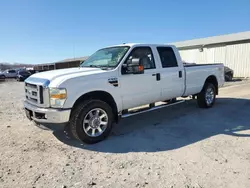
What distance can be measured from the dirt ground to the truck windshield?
163cm

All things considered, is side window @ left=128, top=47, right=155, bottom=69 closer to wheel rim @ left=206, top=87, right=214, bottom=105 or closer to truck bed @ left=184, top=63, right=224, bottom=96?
truck bed @ left=184, top=63, right=224, bottom=96

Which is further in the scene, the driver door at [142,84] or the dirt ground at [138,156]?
the driver door at [142,84]

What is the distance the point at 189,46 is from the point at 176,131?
70.8 ft

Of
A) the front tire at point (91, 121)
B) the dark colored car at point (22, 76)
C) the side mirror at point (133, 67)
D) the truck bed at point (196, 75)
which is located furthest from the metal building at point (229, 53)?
the dark colored car at point (22, 76)

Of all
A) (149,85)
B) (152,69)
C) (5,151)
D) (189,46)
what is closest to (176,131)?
A: (149,85)

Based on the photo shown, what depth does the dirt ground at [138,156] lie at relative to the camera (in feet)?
10.3

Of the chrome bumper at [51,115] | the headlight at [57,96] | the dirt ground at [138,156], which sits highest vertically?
the headlight at [57,96]

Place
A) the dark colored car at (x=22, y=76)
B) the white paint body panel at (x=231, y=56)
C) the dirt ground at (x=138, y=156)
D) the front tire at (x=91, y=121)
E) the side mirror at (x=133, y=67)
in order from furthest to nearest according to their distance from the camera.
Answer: the dark colored car at (x=22, y=76) < the white paint body panel at (x=231, y=56) < the side mirror at (x=133, y=67) < the front tire at (x=91, y=121) < the dirt ground at (x=138, y=156)

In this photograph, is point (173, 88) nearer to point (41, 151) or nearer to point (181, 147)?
point (181, 147)

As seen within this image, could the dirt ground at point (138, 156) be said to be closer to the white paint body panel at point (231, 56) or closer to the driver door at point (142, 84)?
the driver door at point (142, 84)

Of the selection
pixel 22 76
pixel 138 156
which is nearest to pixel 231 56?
pixel 138 156

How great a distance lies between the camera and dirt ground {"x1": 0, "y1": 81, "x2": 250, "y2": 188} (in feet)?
10.3

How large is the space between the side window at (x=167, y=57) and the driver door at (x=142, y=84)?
390 mm

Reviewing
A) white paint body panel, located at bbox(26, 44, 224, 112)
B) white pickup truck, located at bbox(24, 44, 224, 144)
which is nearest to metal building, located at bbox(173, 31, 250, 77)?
white paint body panel, located at bbox(26, 44, 224, 112)
